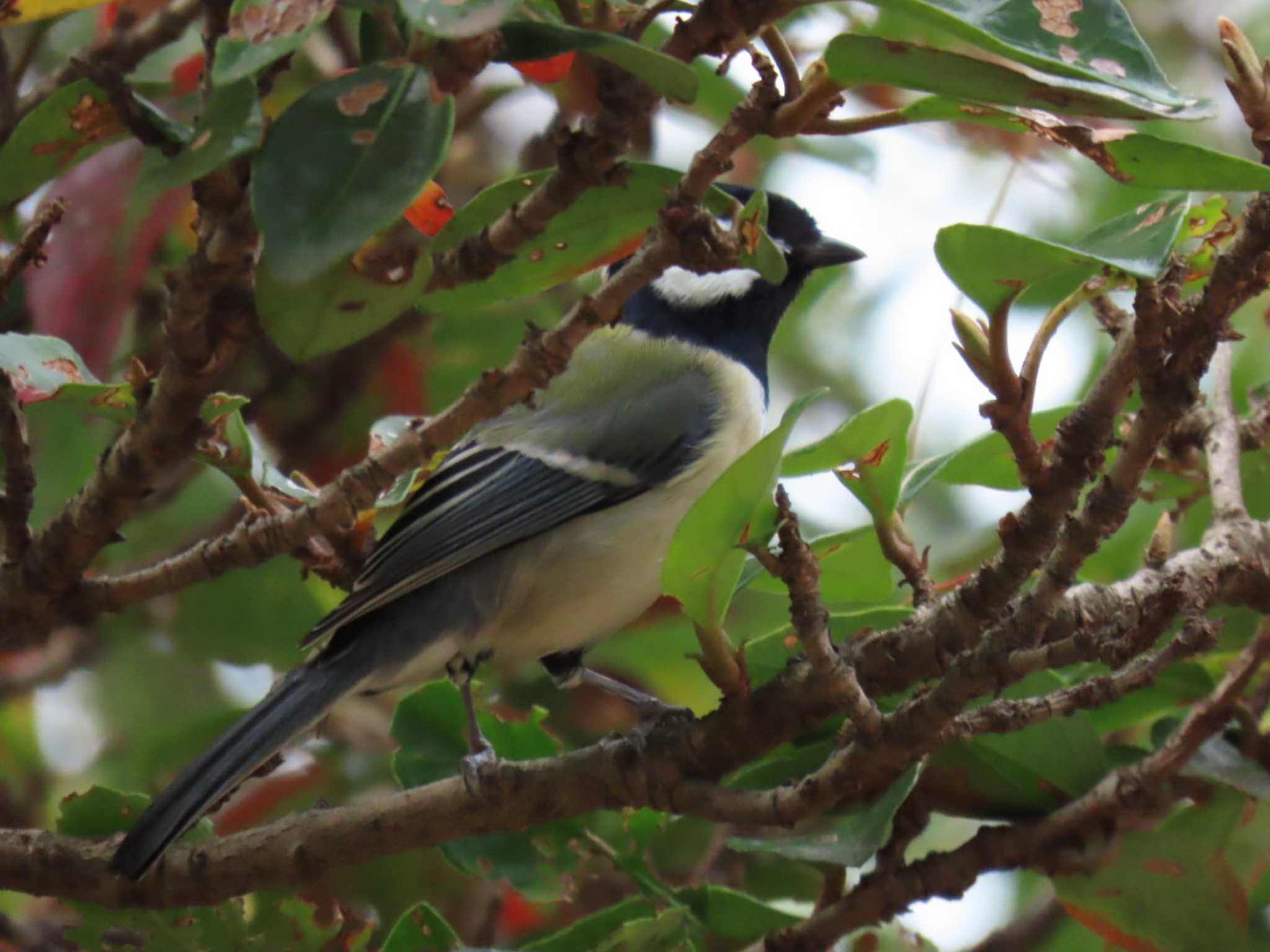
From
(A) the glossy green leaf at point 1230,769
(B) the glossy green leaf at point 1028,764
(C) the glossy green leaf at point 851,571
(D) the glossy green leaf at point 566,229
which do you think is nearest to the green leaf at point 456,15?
(D) the glossy green leaf at point 566,229

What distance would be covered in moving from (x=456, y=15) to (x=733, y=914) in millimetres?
1068

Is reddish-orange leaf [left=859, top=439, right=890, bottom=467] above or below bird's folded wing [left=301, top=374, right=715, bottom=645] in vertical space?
above

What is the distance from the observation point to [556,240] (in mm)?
1387

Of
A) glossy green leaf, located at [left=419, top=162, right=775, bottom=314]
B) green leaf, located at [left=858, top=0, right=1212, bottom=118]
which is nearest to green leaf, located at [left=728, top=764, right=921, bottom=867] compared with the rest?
glossy green leaf, located at [left=419, top=162, right=775, bottom=314]

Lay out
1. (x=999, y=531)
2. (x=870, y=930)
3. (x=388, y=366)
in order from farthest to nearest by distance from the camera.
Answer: (x=388, y=366)
(x=870, y=930)
(x=999, y=531)

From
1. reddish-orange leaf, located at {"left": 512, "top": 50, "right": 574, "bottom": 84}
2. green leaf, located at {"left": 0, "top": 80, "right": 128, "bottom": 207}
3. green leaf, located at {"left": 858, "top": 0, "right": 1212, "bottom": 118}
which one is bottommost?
green leaf, located at {"left": 0, "top": 80, "right": 128, "bottom": 207}

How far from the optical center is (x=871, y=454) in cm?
139

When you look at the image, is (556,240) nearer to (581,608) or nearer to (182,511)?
(581,608)

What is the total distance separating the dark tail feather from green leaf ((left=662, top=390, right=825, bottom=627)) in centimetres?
64

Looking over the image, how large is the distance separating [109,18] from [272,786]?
49.2 inches

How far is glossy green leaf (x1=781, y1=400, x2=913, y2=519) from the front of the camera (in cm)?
137

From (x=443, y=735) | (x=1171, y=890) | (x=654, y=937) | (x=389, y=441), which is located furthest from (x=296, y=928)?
(x=1171, y=890)

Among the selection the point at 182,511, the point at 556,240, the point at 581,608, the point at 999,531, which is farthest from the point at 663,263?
the point at 182,511

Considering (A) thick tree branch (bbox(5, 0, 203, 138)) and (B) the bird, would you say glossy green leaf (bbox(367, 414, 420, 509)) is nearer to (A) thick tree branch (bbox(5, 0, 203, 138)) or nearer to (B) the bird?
(B) the bird
